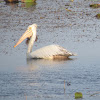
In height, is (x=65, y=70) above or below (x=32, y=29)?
below

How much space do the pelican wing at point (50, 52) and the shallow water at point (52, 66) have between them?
22 cm

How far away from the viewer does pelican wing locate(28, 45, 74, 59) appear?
29.2 feet

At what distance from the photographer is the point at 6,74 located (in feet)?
24.1

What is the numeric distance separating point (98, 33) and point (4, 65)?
4680mm

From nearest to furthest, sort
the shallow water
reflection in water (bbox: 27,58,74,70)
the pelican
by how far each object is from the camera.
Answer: the shallow water < reflection in water (bbox: 27,58,74,70) < the pelican

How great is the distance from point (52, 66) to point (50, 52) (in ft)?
2.82

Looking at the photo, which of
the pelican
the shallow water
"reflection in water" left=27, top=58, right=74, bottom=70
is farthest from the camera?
the pelican

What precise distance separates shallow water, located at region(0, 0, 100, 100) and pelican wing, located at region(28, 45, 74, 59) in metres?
0.22

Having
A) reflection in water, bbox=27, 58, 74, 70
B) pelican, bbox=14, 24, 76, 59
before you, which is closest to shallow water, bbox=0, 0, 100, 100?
reflection in water, bbox=27, 58, 74, 70

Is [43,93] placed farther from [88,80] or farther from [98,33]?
[98,33]

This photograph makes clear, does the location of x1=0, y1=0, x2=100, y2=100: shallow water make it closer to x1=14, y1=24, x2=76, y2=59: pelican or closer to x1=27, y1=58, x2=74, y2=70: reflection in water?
x1=27, y1=58, x2=74, y2=70: reflection in water

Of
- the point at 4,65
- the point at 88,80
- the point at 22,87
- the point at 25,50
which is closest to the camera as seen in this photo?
the point at 22,87

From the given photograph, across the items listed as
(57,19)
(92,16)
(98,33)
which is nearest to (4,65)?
(98,33)

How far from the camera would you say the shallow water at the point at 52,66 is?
236 inches
